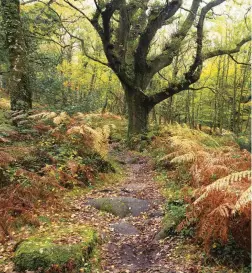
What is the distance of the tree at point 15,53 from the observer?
31.2ft

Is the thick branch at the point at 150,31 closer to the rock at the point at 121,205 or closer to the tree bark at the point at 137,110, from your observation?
the tree bark at the point at 137,110

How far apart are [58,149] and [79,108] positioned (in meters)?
6.65

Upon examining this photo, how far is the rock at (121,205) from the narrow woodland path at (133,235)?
13 centimetres

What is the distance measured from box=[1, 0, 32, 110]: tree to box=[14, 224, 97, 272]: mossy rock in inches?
245

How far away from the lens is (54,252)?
395cm

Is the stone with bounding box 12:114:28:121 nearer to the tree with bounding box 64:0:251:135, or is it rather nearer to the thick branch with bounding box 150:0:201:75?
the tree with bounding box 64:0:251:135

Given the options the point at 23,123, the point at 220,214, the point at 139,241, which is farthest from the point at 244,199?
the point at 23,123

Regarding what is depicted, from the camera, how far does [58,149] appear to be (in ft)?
26.8

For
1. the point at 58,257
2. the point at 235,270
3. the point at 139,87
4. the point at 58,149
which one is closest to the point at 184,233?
the point at 235,270

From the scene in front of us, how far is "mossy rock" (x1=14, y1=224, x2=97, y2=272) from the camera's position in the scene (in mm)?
3801

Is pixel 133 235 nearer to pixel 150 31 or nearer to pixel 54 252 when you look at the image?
pixel 54 252

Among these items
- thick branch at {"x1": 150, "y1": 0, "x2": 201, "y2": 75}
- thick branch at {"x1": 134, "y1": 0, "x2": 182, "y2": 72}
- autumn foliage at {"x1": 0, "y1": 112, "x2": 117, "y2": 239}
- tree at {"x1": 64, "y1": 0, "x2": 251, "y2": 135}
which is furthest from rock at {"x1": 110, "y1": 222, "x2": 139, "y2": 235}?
thick branch at {"x1": 150, "y1": 0, "x2": 201, "y2": 75}

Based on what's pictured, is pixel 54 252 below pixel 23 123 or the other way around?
below

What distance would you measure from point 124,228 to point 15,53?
6878 millimetres
